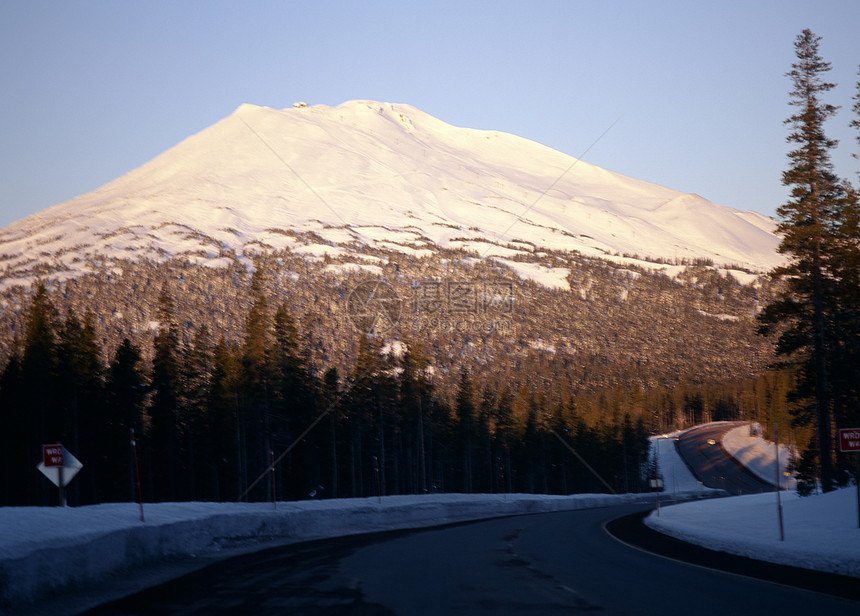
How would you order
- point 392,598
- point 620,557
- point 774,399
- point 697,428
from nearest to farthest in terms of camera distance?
point 392,598 → point 620,557 → point 774,399 → point 697,428

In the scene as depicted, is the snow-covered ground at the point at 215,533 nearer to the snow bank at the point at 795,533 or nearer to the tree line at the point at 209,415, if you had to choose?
the snow bank at the point at 795,533

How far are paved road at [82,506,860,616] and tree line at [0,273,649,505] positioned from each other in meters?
16.7

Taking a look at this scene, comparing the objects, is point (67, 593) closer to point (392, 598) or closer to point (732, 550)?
point (392, 598)

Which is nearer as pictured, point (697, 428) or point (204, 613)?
point (204, 613)

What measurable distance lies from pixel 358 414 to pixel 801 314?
41111mm

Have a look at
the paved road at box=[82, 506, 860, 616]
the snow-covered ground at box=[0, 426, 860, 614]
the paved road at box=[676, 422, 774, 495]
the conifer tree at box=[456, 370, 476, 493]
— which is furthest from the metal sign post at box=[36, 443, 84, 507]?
the paved road at box=[676, 422, 774, 495]

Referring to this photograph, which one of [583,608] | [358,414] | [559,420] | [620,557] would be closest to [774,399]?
[559,420]

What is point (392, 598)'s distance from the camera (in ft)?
39.0

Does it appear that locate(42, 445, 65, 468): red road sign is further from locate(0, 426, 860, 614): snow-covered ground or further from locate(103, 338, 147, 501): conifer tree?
locate(103, 338, 147, 501): conifer tree

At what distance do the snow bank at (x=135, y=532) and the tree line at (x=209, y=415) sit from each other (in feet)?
14.6

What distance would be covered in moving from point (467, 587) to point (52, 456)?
9.90 meters

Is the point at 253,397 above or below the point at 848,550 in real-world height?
above

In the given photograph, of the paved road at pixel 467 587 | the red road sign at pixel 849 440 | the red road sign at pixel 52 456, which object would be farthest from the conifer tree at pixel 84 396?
the red road sign at pixel 849 440

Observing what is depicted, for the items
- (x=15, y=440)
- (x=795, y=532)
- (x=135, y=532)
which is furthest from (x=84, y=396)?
(x=795, y=532)
